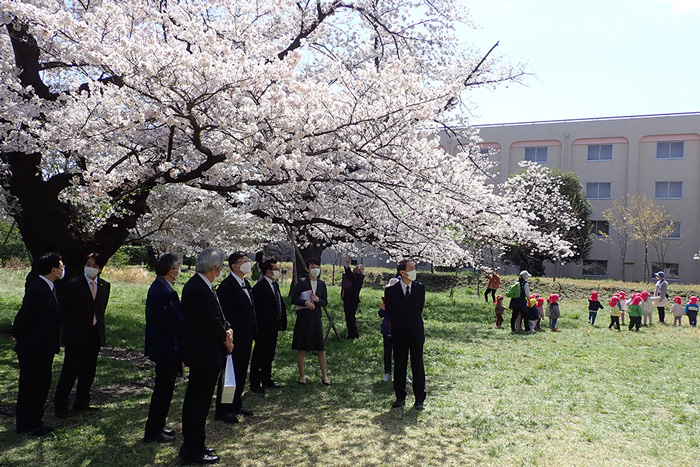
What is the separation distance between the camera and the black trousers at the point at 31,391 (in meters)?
4.85

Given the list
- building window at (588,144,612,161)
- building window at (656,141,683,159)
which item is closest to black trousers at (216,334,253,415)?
building window at (588,144,612,161)

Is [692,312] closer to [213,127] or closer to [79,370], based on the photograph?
[213,127]

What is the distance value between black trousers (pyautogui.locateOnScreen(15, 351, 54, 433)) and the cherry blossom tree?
2642mm

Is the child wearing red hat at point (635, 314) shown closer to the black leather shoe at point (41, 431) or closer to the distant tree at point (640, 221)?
the black leather shoe at point (41, 431)

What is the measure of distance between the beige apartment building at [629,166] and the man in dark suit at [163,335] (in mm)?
29011

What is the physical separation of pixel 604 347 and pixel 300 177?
6.82m

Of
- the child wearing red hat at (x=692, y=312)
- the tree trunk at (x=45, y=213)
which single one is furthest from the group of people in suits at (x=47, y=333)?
the child wearing red hat at (x=692, y=312)

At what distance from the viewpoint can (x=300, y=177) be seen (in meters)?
7.47

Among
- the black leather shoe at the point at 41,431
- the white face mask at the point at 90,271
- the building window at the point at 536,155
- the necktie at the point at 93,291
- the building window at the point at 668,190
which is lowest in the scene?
the black leather shoe at the point at 41,431

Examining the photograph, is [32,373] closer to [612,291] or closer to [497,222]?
[497,222]

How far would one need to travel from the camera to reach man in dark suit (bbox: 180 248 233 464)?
4.27m

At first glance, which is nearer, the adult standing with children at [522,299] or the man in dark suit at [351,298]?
the man in dark suit at [351,298]

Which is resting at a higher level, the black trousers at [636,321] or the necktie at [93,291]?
the necktie at [93,291]

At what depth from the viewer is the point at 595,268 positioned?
34875 millimetres
